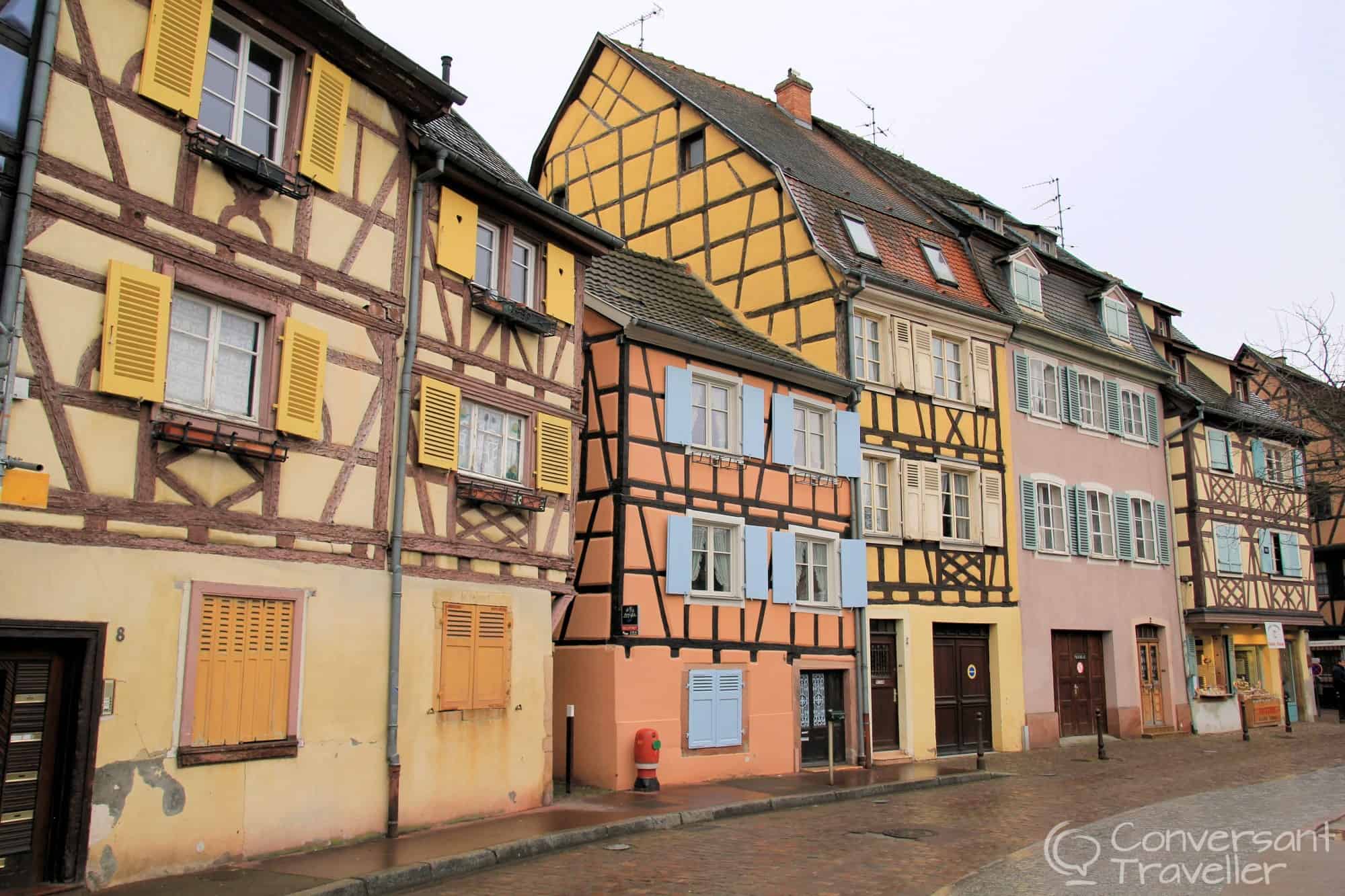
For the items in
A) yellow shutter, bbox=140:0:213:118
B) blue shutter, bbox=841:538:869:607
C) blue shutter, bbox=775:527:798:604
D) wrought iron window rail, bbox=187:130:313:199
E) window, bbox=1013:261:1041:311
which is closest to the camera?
yellow shutter, bbox=140:0:213:118

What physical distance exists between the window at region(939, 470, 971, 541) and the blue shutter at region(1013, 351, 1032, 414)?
8.28 feet

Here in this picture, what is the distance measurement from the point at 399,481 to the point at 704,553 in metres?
6.87

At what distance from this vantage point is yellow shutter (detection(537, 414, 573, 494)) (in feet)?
47.3

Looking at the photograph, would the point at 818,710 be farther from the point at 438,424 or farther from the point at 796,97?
the point at 796,97

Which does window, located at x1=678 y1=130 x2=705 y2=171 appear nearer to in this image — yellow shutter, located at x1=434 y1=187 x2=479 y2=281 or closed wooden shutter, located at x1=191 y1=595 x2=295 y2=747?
yellow shutter, located at x1=434 y1=187 x2=479 y2=281

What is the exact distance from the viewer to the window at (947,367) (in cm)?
2338

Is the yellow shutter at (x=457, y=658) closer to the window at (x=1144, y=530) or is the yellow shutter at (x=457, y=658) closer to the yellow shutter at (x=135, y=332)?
the yellow shutter at (x=135, y=332)

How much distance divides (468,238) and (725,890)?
7.91 m

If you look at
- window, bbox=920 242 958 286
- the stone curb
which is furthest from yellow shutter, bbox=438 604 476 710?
window, bbox=920 242 958 286

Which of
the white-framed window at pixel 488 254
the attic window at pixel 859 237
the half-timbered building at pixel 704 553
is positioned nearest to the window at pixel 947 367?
the attic window at pixel 859 237

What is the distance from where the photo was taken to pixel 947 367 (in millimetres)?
23734

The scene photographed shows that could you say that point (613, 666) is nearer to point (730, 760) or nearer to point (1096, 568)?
point (730, 760)

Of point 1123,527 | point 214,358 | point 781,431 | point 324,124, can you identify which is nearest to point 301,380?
point 214,358

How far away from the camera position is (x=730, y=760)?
57.3ft
